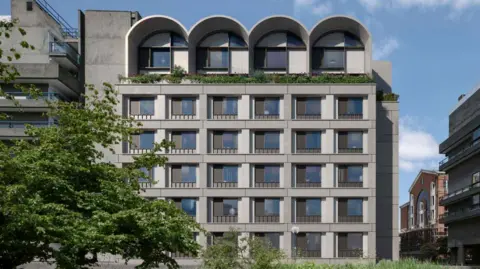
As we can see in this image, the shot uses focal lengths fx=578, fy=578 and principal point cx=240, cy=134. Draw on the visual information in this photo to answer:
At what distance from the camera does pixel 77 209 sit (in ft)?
72.7

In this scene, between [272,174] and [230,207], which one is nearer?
[230,207]

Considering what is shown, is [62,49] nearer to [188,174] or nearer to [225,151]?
[188,174]

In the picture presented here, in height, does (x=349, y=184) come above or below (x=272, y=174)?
below

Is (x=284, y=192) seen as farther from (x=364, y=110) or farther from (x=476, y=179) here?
(x=476, y=179)

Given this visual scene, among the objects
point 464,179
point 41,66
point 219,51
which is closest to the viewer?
point 41,66

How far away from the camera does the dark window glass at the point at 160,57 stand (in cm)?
5606

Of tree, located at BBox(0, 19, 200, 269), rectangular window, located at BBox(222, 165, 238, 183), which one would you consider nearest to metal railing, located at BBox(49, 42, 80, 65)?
rectangular window, located at BBox(222, 165, 238, 183)

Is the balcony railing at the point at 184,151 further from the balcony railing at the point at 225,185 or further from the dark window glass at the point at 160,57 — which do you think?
the dark window glass at the point at 160,57

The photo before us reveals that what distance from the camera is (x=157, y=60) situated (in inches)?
2211

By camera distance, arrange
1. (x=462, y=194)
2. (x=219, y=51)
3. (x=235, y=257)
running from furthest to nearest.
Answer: (x=462, y=194), (x=219, y=51), (x=235, y=257)

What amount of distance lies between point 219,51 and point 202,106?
6463 millimetres

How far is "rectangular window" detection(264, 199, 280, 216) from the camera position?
5288 centimetres

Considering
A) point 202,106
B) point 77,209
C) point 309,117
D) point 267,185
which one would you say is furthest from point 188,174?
point 77,209

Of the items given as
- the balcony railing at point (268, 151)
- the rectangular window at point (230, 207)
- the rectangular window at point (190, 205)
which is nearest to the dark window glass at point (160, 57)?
the balcony railing at point (268, 151)
